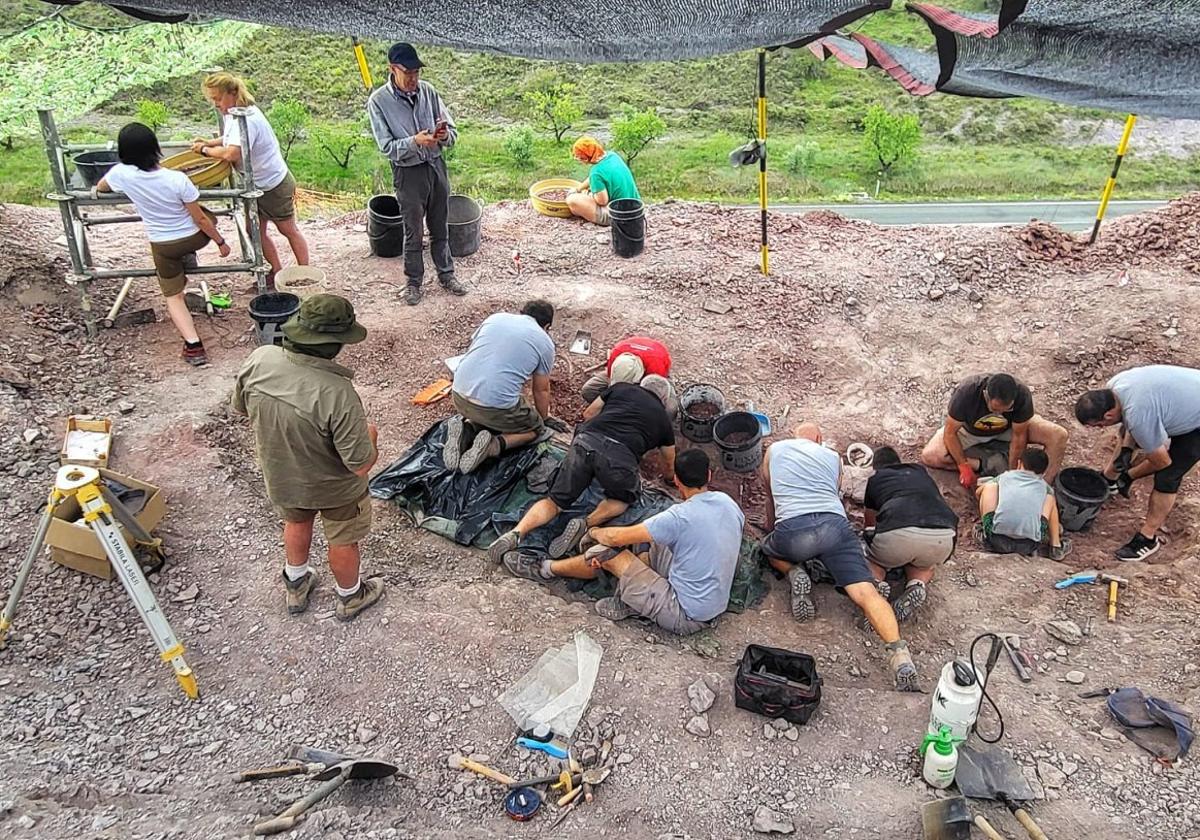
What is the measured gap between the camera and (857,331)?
6.88 metres

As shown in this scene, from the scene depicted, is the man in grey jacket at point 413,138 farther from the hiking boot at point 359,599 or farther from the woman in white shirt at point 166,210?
the hiking boot at point 359,599

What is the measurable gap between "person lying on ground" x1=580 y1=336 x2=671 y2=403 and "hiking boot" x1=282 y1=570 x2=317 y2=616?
2.22m

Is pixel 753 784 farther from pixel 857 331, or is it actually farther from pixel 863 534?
pixel 857 331

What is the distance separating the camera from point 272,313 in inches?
224

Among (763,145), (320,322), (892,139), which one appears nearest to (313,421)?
(320,322)

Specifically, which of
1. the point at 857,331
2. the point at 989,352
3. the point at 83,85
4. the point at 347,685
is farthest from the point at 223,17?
the point at 83,85

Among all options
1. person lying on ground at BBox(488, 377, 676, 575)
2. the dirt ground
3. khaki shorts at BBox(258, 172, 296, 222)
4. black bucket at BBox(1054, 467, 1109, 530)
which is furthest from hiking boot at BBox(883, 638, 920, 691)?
khaki shorts at BBox(258, 172, 296, 222)

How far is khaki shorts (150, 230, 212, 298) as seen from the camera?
5.46 metres

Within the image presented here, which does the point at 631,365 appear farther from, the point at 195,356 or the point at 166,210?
the point at 166,210

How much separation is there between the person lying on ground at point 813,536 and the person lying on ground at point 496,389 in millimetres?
1531

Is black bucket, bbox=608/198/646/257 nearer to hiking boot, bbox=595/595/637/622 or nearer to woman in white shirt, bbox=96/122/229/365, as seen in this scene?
woman in white shirt, bbox=96/122/229/365

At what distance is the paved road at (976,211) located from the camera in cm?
1448

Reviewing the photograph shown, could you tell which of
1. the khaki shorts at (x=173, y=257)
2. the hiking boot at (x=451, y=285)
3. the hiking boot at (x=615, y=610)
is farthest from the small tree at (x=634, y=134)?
the hiking boot at (x=615, y=610)

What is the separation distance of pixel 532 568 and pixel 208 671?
5.45 feet
